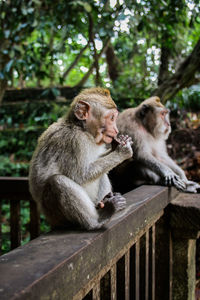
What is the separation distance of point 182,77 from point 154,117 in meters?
1.41

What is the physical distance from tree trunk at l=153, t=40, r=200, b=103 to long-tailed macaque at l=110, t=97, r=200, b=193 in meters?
1.25

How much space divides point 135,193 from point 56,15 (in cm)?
344

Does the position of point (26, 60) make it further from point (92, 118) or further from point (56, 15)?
point (92, 118)

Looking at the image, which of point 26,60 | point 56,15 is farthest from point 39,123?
point 56,15

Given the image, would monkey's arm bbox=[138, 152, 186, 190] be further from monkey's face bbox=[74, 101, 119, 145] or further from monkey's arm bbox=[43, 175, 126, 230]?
monkey's arm bbox=[43, 175, 126, 230]

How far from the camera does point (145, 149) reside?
3590mm

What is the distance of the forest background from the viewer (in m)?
4.21

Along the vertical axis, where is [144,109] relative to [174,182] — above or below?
above

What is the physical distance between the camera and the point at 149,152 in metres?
3.60

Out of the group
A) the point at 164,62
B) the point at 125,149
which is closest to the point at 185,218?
the point at 125,149

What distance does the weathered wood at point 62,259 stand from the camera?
85cm

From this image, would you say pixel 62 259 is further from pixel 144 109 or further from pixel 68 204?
pixel 144 109

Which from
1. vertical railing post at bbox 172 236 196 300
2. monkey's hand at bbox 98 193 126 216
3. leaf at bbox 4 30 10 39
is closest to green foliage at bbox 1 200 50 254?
leaf at bbox 4 30 10 39

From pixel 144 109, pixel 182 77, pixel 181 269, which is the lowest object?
pixel 181 269
